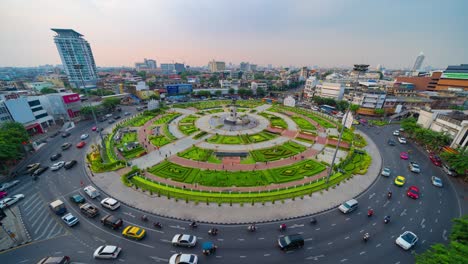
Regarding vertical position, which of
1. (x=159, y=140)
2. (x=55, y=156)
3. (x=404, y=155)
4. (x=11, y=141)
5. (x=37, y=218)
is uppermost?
(x=11, y=141)

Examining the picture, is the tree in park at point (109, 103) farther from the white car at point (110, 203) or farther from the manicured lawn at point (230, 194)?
the white car at point (110, 203)

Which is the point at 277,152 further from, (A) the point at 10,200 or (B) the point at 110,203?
(A) the point at 10,200

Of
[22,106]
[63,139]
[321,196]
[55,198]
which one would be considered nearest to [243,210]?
[321,196]

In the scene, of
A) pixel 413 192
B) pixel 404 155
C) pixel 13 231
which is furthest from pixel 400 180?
pixel 13 231

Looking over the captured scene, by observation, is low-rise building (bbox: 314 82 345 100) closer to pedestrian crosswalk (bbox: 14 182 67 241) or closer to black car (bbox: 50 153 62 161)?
pedestrian crosswalk (bbox: 14 182 67 241)

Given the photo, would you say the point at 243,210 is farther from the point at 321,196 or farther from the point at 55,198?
the point at 55,198

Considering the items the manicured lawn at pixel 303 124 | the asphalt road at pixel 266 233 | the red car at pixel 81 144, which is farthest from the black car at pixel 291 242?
the red car at pixel 81 144

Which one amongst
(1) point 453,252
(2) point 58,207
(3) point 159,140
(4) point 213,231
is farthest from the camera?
(3) point 159,140
